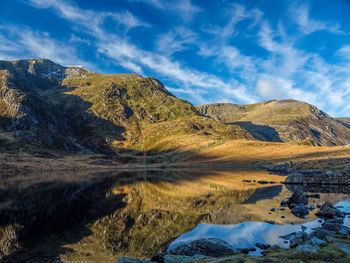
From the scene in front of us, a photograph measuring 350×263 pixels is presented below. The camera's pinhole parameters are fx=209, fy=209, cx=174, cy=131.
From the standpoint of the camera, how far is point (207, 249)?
612 inches

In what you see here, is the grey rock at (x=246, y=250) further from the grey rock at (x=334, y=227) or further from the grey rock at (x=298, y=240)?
the grey rock at (x=334, y=227)

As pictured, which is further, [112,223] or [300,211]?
[300,211]

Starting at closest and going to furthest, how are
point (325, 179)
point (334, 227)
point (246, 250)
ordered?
point (246, 250) → point (334, 227) → point (325, 179)

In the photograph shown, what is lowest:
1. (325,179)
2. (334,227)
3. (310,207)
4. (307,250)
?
(310,207)

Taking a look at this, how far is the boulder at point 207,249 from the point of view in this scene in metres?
15.1

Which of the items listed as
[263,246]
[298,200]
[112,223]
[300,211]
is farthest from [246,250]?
[298,200]

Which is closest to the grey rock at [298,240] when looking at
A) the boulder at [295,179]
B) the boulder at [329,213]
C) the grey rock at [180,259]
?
the grey rock at [180,259]

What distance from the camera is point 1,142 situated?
18050cm

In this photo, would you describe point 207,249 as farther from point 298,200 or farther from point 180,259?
point 298,200

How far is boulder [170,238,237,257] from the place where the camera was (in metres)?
15.1

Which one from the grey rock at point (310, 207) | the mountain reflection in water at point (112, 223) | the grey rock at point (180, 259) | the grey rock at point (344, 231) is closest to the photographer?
the grey rock at point (180, 259)

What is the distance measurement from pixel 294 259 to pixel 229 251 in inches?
213

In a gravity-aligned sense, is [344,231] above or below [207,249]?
above

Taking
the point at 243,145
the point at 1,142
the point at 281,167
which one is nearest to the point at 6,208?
the point at 281,167
